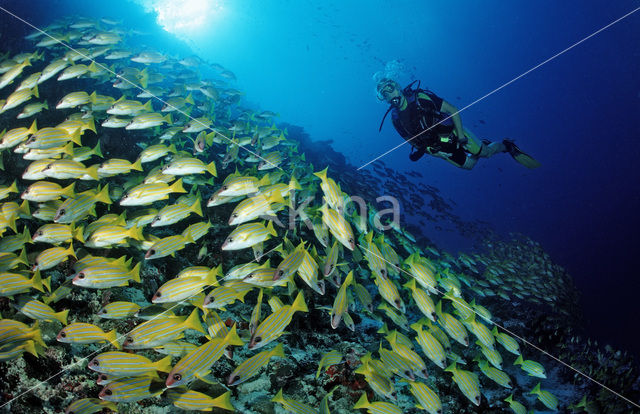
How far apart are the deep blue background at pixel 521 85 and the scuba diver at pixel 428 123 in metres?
14.4

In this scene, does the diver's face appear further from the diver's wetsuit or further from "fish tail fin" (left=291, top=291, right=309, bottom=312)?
"fish tail fin" (left=291, top=291, right=309, bottom=312)

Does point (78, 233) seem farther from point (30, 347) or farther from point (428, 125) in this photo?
point (428, 125)

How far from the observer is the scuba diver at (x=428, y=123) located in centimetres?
714

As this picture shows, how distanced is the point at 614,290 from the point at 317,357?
49232 millimetres

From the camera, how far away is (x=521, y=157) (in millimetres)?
7723

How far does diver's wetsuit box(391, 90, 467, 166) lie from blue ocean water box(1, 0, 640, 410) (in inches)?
584

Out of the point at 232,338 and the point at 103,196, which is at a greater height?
the point at 103,196

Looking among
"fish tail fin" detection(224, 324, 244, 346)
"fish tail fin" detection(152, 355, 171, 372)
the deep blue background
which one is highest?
the deep blue background

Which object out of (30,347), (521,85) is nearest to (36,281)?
(30,347)

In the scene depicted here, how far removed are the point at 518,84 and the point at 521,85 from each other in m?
1.69

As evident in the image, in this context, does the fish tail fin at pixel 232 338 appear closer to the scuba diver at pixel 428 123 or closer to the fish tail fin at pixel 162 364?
the fish tail fin at pixel 162 364

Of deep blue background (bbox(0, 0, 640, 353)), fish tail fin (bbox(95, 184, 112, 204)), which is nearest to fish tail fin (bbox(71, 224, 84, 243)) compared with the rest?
fish tail fin (bbox(95, 184, 112, 204))

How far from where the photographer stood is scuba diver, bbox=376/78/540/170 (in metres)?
7.14

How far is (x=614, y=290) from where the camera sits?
35812 millimetres
